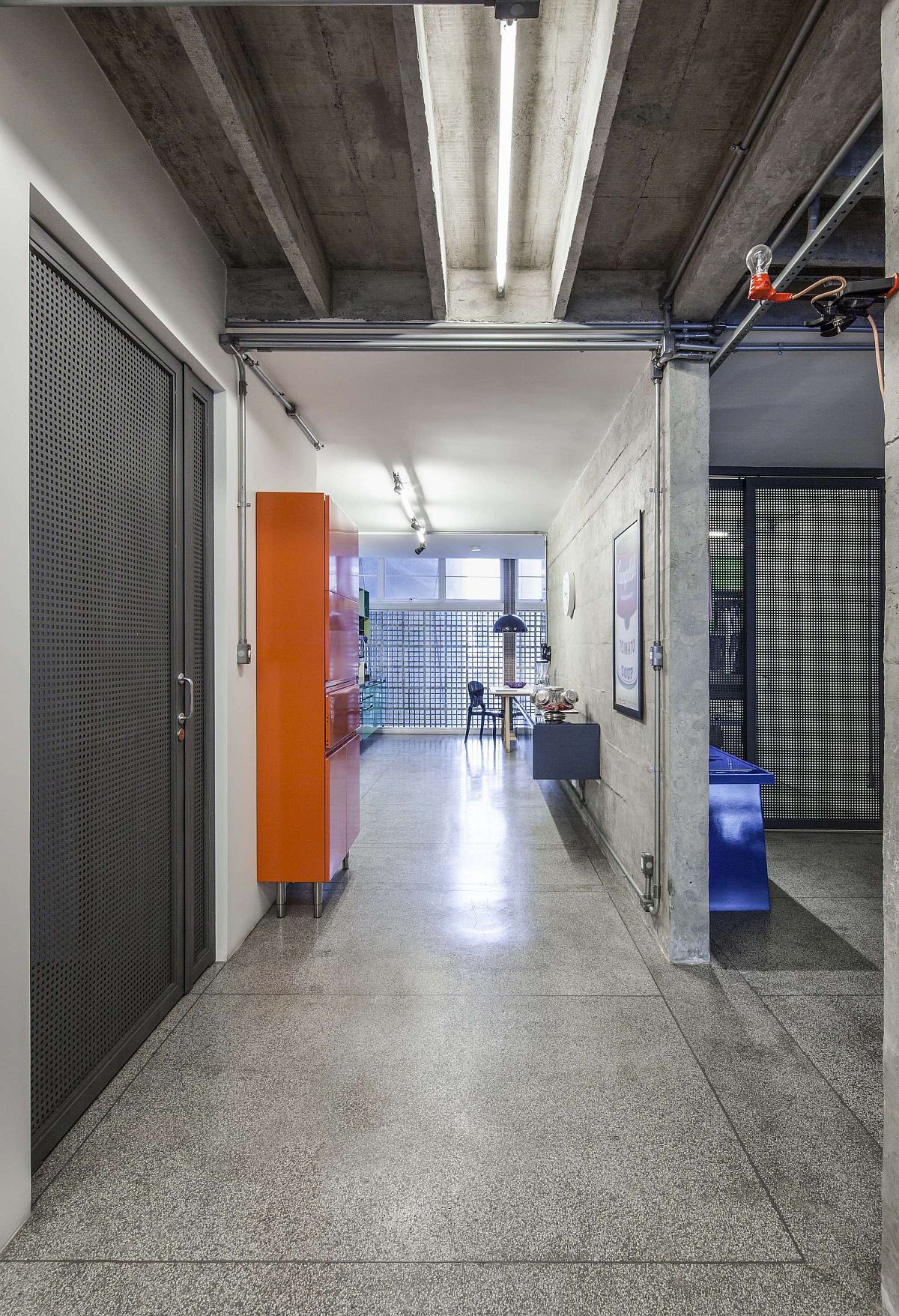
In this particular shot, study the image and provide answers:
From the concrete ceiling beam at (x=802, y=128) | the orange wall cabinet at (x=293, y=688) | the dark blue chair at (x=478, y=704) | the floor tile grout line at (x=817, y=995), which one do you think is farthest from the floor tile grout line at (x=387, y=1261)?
the dark blue chair at (x=478, y=704)

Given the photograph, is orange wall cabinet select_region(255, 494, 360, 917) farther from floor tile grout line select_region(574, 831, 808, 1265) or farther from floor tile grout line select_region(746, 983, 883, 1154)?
floor tile grout line select_region(746, 983, 883, 1154)

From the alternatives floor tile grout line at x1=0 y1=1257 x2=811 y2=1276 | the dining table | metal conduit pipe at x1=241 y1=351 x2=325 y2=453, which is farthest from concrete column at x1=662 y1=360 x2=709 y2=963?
the dining table

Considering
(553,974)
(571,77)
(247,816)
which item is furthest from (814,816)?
(571,77)

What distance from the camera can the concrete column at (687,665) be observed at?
10.5ft

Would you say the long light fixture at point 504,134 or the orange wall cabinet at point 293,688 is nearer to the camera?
the long light fixture at point 504,134

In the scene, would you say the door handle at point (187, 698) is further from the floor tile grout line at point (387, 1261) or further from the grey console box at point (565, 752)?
the grey console box at point (565, 752)

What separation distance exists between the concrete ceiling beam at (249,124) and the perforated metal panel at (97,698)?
70 centimetres

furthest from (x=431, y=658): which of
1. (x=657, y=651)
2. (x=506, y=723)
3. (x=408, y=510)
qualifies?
(x=657, y=651)

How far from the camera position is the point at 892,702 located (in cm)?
154

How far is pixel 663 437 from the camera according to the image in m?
3.33

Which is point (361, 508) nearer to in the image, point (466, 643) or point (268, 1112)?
point (466, 643)

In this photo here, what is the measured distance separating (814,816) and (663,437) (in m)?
3.88

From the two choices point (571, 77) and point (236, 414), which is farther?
point (236, 414)

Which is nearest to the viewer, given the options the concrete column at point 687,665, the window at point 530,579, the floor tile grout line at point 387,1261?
the floor tile grout line at point 387,1261
